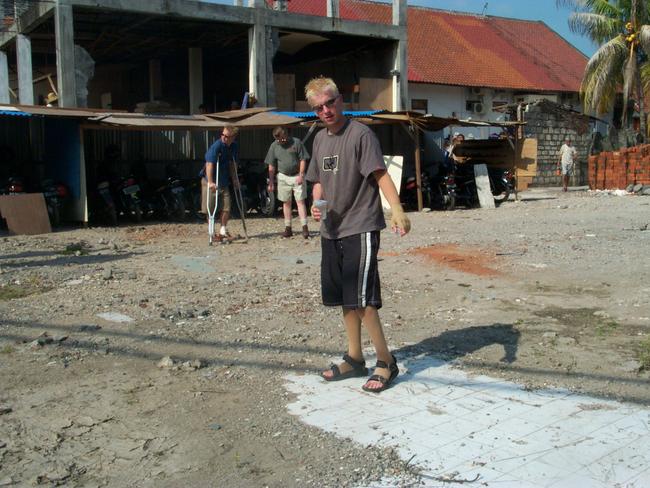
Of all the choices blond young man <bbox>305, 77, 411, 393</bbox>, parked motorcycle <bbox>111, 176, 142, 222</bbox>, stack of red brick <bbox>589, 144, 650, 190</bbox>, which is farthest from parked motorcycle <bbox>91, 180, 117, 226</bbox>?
stack of red brick <bbox>589, 144, 650, 190</bbox>

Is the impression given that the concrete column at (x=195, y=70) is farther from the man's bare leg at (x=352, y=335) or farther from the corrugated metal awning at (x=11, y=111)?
the man's bare leg at (x=352, y=335)

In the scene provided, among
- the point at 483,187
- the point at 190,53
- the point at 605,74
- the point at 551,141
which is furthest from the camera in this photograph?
the point at 605,74

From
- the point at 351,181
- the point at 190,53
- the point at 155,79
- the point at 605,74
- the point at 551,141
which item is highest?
the point at 605,74

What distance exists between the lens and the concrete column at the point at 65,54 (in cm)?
1535

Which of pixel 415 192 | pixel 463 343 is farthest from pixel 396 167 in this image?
pixel 463 343

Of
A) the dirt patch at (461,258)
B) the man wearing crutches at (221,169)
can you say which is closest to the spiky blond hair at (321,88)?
the dirt patch at (461,258)

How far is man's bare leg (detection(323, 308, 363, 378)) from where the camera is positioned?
4.43 meters

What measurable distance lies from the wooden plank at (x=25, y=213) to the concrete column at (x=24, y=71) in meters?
6.43

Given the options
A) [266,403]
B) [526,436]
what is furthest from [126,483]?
[526,436]

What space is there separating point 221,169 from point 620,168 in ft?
54.8

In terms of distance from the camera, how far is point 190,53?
846 inches

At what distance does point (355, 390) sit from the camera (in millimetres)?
4344

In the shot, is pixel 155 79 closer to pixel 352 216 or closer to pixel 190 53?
pixel 190 53

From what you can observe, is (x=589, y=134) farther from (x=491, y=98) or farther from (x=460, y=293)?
(x=460, y=293)
